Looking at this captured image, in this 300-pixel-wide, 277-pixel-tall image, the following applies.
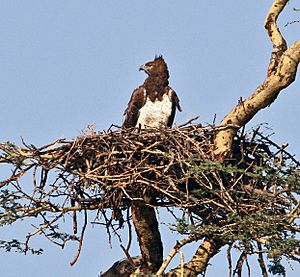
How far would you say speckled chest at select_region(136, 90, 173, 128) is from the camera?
1416 cm

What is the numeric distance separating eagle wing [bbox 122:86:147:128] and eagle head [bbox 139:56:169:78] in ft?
1.72

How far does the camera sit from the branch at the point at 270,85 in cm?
1180

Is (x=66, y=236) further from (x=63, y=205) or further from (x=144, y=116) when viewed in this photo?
(x=144, y=116)

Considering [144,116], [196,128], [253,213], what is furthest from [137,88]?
[253,213]

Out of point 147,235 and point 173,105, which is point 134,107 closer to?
point 173,105

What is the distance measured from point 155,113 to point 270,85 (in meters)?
2.68

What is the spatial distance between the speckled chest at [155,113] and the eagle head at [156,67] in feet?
2.39

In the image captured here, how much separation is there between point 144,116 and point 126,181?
2.54 metres

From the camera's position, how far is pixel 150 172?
469 inches

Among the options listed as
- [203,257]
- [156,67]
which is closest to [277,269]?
[203,257]

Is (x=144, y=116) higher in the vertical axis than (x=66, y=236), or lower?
higher

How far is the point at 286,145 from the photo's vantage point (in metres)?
12.4

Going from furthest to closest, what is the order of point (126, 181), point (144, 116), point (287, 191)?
point (144, 116)
point (126, 181)
point (287, 191)

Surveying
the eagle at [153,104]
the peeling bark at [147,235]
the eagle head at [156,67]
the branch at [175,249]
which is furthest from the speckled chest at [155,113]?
the branch at [175,249]
